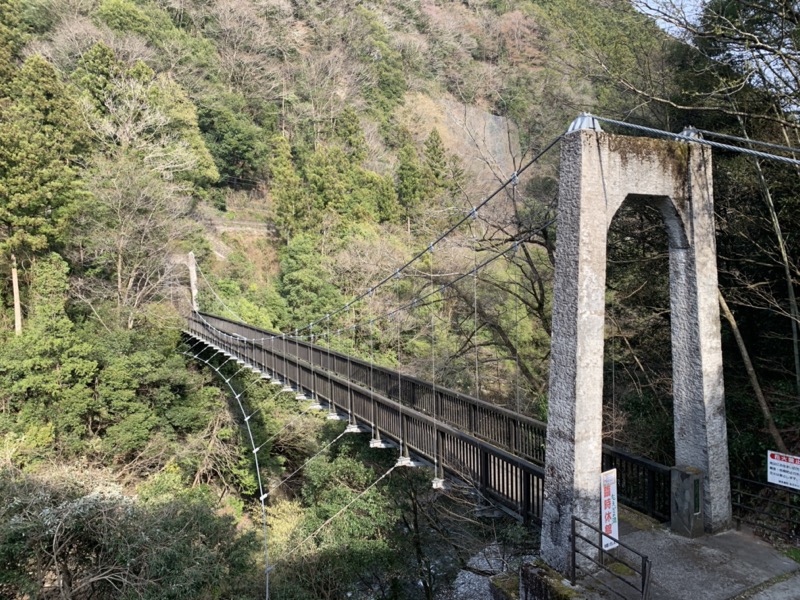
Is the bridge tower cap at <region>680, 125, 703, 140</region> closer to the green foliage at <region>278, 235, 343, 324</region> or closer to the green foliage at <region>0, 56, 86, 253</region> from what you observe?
the green foliage at <region>0, 56, 86, 253</region>

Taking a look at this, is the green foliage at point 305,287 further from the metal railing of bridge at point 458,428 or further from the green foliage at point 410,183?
the metal railing of bridge at point 458,428

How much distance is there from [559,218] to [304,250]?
15.7m

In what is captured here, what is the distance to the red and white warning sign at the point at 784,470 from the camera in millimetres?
4070

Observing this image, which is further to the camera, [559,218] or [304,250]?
[304,250]

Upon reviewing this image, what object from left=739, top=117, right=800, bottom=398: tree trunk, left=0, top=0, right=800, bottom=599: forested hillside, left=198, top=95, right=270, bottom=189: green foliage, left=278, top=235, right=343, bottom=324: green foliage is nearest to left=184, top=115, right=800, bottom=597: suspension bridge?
left=739, top=117, right=800, bottom=398: tree trunk

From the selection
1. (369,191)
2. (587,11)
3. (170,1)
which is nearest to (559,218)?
(587,11)

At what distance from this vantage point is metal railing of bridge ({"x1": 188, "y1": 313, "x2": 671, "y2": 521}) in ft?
15.4

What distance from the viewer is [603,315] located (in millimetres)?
3877

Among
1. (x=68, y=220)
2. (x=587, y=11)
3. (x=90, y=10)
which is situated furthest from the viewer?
(x=90, y=10)

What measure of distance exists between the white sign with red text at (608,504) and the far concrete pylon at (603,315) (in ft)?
0.13

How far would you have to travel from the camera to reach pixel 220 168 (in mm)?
24453

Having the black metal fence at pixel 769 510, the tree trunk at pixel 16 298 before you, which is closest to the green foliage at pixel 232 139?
the tree trunk at pixel 16 298

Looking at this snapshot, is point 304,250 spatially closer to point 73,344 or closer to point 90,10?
point 73,344

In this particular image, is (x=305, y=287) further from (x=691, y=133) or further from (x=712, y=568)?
(x=712, y=568)
